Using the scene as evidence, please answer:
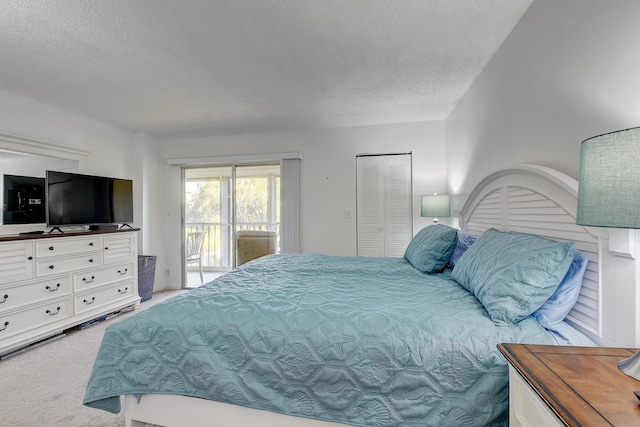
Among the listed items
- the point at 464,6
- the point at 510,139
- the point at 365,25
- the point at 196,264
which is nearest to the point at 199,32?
the point at 365,25

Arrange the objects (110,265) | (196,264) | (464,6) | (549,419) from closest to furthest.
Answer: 1. (549,419)
2. (464,6)
3. (110,265)
4. (196,264)

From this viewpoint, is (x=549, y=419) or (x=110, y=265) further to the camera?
(x=110, y=265)

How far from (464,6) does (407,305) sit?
70.3 inches

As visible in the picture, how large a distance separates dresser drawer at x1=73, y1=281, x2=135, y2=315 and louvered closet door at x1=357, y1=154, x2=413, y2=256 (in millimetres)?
3059

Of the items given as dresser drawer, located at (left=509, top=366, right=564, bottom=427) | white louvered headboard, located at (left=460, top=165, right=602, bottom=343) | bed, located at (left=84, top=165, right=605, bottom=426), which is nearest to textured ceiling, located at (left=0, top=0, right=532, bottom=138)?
white louvered headboard, located at (left=460, top=165, right=602, bottom=343)

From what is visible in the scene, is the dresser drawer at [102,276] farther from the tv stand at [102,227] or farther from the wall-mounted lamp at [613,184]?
the wall-mounted lamp at [613,184]

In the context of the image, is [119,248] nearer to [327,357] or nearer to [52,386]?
[52,386]

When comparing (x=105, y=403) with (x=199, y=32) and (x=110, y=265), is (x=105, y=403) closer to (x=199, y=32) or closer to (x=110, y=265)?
(x=199, y=32)

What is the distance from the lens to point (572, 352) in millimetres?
905

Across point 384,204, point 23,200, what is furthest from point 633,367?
point 23,200

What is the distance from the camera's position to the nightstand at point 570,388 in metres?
0.63

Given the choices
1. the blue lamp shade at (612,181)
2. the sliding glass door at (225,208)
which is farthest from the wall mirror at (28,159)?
the blue lamp shade at (612,181)

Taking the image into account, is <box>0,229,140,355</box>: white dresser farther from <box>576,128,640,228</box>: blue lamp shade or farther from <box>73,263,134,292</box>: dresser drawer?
<box>576,128,640,228</box>: blue lamp shade

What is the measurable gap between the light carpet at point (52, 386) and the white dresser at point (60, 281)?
0.67ft
